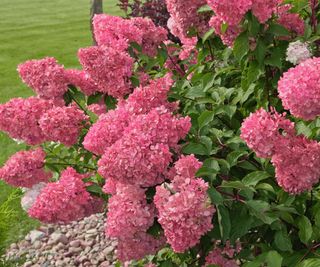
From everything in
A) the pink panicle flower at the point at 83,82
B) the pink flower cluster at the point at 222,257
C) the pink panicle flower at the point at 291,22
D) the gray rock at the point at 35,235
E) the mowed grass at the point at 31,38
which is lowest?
the mowed grass at the point at 31,38

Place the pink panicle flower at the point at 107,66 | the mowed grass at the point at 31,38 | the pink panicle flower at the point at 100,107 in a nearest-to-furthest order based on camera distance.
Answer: the pink panicle flower at the point at 107,66
the pink panicle flower at the point at 100,107
the mowed grass at the point at 31,38

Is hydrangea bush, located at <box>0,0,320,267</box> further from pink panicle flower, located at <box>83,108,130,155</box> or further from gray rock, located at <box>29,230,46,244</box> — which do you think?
gray rock, located at <box>29,230,46,244</box>

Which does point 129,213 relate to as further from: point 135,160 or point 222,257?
point 222,257

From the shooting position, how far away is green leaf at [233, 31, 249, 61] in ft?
8.48

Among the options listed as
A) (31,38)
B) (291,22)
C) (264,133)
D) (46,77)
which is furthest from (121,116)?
(31,38)

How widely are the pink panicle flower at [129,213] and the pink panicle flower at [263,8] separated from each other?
3.06 ft

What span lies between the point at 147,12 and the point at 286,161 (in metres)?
6.49

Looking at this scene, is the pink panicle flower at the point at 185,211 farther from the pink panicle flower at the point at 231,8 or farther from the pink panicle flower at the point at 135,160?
the pink panicle flower at the point at 231,8

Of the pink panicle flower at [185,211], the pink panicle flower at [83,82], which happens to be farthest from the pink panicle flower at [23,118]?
the pink panicle flower at [185,211]

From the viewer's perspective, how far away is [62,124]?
2.79 meters

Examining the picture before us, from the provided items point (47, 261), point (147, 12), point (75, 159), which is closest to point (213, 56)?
point (75, 159)

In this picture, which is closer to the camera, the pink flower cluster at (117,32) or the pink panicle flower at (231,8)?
the pink panicle flower at (231,8)

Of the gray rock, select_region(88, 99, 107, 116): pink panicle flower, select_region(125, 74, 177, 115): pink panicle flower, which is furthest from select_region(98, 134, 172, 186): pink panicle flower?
the gray rock

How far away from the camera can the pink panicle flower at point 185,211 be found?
75.5 inches
